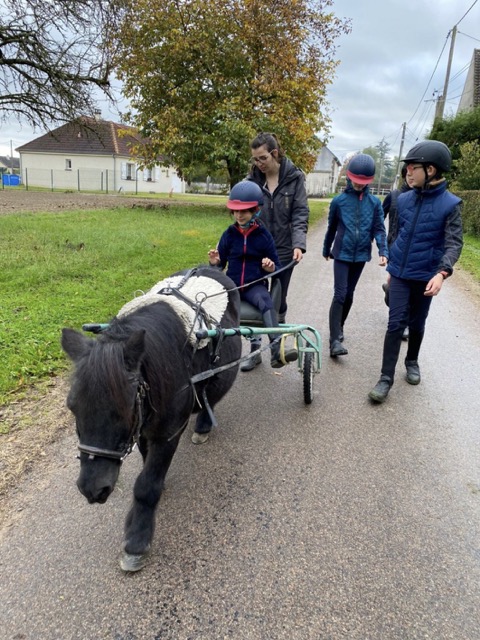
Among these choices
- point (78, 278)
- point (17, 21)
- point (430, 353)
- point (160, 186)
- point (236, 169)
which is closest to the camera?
point (430, 353)

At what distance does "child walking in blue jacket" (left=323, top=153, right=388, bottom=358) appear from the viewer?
4559 mm

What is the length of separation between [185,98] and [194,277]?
Result: 1599 cm

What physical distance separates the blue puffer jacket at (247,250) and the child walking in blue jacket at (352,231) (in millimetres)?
1165

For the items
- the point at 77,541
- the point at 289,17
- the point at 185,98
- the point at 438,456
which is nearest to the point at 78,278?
the point at 77,541

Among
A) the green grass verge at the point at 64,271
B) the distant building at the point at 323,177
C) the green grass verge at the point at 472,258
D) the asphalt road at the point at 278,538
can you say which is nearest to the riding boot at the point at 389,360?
the asphalt road at the point at 278,538

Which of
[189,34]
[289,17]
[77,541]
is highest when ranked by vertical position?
[289,17]

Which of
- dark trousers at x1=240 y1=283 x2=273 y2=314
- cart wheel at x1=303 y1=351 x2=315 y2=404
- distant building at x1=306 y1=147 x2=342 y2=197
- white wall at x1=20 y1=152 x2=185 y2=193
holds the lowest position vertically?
cart wheel at x1=303 y1=351 x2=315 y2=404

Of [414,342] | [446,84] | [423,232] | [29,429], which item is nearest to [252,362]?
[414,342]

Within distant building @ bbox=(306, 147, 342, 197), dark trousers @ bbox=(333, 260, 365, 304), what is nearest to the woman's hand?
dark trousers @ bbox=(333, 260, 365, 304)

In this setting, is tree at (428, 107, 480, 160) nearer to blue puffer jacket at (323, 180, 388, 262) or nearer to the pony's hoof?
blue puffer jacket at (323, 180, 388, 262)

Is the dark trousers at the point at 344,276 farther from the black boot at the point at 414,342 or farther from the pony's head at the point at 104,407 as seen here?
the pony's head at the point at 104,407

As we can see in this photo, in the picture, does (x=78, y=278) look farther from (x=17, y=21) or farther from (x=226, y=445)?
(x=17, y=21)

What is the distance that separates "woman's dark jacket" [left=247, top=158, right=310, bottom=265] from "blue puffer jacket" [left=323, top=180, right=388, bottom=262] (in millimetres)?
527

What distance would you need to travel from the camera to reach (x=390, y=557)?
2258mm
